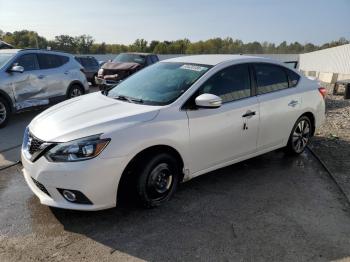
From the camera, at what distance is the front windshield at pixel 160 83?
4.60 meters

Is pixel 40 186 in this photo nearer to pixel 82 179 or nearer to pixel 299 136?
pixel 82 179

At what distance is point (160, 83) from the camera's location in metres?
4.94

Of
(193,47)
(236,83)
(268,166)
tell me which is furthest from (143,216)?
(193,47)

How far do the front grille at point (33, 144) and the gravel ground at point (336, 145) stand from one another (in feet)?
12.7

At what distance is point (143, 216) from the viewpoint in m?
4.19

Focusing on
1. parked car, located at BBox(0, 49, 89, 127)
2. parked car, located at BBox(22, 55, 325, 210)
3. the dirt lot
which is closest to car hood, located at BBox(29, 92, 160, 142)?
parked car, located at BBox(22, 55, 325, 210)

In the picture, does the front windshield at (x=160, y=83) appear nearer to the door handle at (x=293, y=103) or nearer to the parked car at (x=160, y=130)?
the parked car at (x=160, y=130)

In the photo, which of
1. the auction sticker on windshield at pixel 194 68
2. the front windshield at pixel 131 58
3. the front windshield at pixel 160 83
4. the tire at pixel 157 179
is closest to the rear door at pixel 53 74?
the front windshield at pixel 160 83

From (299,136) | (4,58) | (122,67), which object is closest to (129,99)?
(299,136)

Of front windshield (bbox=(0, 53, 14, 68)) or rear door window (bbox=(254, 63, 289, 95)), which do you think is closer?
rear door window (bbox=(254, 63, 289, 95))

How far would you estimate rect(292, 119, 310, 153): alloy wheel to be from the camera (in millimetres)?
6202

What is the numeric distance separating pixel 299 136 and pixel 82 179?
3.97m

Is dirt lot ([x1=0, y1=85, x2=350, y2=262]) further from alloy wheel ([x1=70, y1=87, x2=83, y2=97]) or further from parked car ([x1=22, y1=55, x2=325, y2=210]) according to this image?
alloy wheel ([x1=70, y1=87, x2=83, y2=97])

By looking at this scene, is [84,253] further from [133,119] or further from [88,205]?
[133,119]
